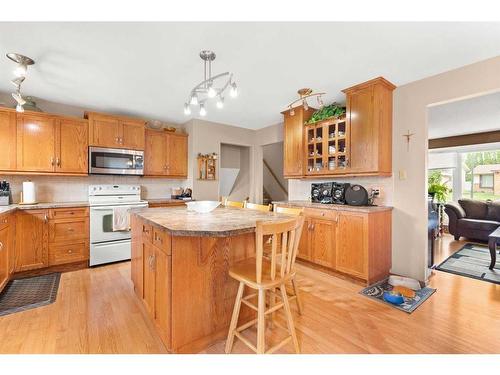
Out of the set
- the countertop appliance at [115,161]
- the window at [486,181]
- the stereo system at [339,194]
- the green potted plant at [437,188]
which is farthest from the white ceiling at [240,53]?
the window at [486,181]

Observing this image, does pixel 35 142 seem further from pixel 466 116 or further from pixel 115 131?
pixel 466 116

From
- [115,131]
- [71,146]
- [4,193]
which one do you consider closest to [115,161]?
[115,131]

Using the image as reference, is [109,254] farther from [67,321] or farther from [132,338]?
[132,338]

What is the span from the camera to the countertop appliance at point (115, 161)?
11.5 feet

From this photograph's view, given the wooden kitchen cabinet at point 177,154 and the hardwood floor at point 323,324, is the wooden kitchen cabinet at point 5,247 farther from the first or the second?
the wooden kitchen cabinet at point 177,154

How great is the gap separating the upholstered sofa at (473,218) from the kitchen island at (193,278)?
507 cm

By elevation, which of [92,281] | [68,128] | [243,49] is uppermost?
[243,49]

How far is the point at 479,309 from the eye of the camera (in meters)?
2.15

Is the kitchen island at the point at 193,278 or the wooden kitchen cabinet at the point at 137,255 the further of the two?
the wooden kitchen cabinet at the point at 137,255

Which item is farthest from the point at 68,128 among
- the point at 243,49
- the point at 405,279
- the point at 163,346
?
the point at 405,279
